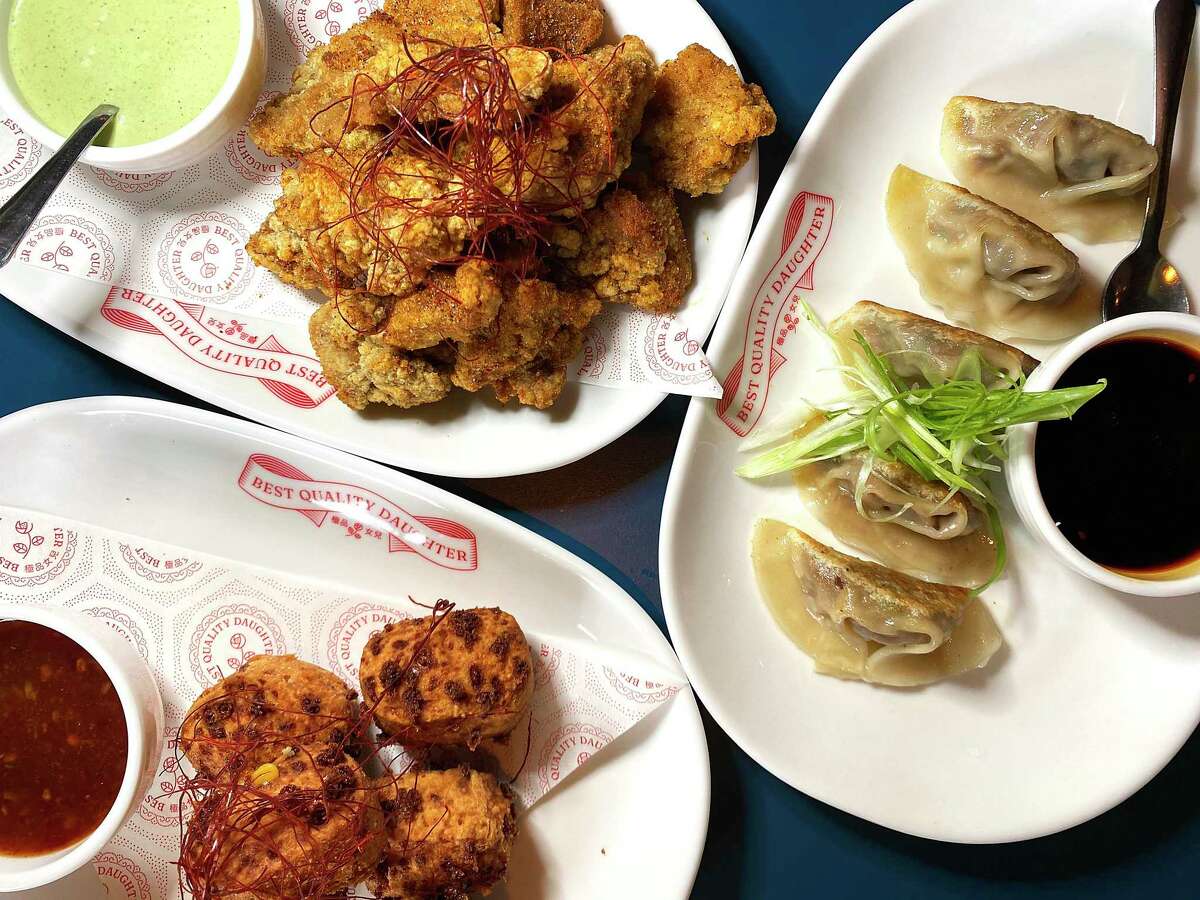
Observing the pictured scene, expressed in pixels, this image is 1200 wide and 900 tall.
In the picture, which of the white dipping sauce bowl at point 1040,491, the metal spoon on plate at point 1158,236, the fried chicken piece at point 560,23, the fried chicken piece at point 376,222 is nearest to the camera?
the fried chicken piece at point 376,222

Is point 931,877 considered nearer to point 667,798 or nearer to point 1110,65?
point 667,798

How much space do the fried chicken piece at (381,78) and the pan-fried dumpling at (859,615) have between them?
1.24 m

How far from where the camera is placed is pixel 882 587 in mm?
2238

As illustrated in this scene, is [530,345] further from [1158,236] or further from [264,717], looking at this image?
[1158,236]

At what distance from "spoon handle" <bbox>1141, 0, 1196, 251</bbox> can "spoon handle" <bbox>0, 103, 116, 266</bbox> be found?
251cm

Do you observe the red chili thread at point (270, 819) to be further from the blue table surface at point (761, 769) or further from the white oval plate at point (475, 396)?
the blue table surface at point (761, 769)

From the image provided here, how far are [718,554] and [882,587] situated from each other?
428mm

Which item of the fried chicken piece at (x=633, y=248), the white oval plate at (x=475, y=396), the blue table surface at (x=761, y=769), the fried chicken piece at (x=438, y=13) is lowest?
the blue table surface at (x=761, y=769)

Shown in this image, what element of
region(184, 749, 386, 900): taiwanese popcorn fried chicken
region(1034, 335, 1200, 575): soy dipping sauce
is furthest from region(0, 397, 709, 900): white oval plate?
region(1034, 335, 1200, 575): soy dipping sauce

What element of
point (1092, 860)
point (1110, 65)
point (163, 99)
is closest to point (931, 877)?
point (1092, 860)

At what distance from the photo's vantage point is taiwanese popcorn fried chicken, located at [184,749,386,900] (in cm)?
187

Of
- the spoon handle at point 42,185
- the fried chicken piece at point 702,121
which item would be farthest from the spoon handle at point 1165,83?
the spoon handle at point 42,185

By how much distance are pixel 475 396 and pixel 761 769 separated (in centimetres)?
129

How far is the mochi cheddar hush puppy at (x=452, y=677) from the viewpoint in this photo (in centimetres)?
199
